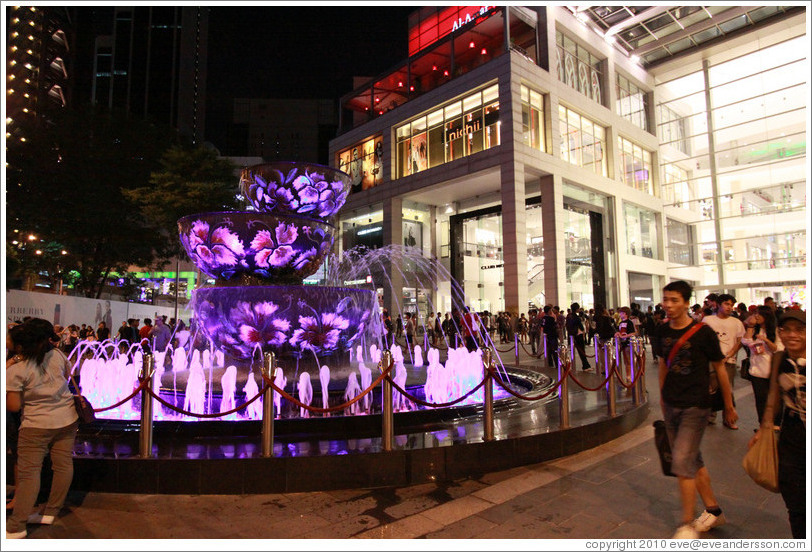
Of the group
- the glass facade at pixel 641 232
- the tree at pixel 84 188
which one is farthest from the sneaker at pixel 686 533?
the glass facade at pixel 641 232

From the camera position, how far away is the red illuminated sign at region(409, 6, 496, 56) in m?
32.0

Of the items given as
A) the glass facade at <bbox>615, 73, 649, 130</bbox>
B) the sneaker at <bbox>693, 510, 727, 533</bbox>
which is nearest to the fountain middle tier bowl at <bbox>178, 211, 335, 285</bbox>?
the sneaker at <bbox>693, 510, 727, 533</bbox>

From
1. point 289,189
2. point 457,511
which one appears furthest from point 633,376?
point 289,189

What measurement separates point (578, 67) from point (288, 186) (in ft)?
90.8

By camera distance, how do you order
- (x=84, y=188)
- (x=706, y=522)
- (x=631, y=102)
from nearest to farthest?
(x=706, y=522) < (x=84, y=188) < (x=631, y=102)

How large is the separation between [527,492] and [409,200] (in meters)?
29.9

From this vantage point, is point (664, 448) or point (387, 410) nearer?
point (664, 448)

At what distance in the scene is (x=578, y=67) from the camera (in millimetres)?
29953

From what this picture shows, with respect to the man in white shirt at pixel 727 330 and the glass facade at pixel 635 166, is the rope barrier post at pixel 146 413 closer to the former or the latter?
the man in white shirt at pixel 727 330

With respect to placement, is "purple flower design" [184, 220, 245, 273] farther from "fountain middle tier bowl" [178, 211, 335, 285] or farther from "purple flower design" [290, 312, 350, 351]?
"purple flower design" [290, 312, 350, 351]

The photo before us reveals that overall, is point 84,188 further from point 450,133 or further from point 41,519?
point 41,519

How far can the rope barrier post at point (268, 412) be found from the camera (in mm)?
4684

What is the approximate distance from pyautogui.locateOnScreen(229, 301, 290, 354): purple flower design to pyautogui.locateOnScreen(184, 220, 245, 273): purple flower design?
0.73 m

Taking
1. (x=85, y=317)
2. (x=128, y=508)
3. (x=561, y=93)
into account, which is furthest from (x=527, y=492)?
(x=561, y=93)
